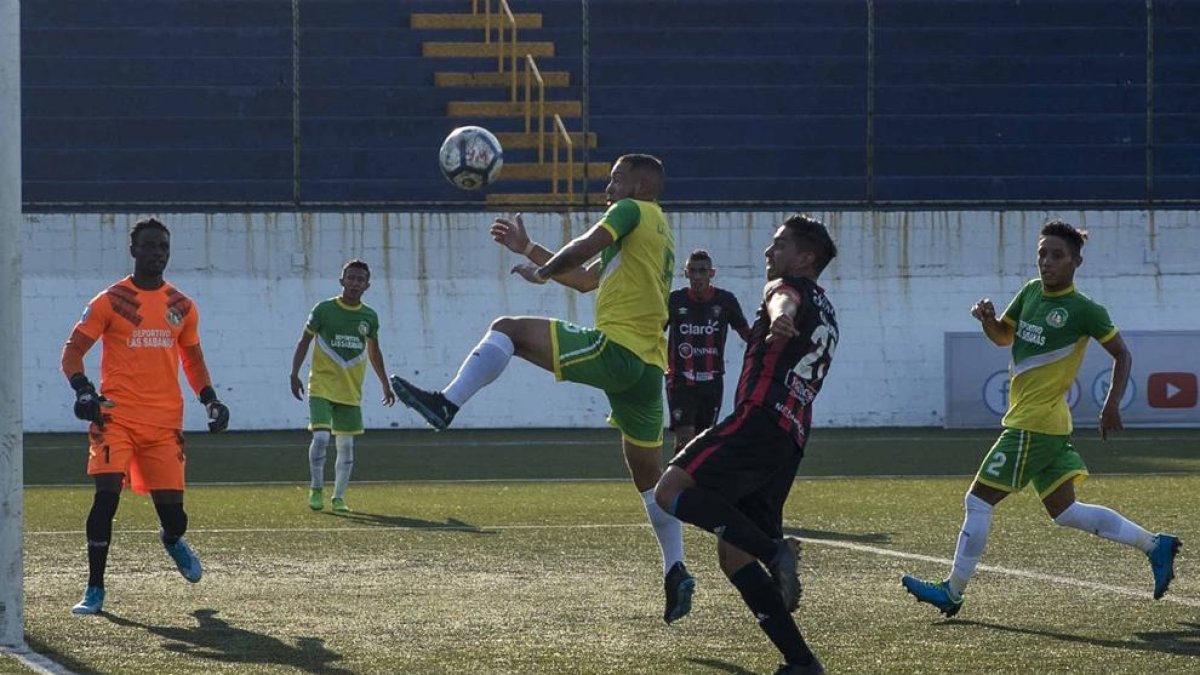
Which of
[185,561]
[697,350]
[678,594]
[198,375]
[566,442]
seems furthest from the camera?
[566,442]

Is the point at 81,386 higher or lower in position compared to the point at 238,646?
higher

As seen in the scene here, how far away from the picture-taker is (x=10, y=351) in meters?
7.08

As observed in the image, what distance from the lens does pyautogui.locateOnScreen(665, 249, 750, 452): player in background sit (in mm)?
13703

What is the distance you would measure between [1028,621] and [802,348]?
2.06 m

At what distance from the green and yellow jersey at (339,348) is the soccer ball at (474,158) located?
2.89m

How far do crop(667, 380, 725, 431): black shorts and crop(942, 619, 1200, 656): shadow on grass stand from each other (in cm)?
587

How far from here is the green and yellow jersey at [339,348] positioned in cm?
1458

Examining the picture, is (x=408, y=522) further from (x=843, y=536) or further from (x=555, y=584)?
(x=555, y=584)

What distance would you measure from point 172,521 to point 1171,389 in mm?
16322

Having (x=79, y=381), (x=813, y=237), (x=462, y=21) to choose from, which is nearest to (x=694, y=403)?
(x=79, y=381)

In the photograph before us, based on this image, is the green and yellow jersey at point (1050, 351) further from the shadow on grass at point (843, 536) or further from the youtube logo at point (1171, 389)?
the youtube logo at point (1171, 389)

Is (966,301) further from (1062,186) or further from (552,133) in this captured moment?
(552,133)

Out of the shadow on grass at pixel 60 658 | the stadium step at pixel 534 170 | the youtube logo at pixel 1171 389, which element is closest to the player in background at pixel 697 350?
the shadow on grass at pixel 60 658

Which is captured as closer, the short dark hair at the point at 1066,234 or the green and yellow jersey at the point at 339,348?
the short dark hair at the point at 1066,234
